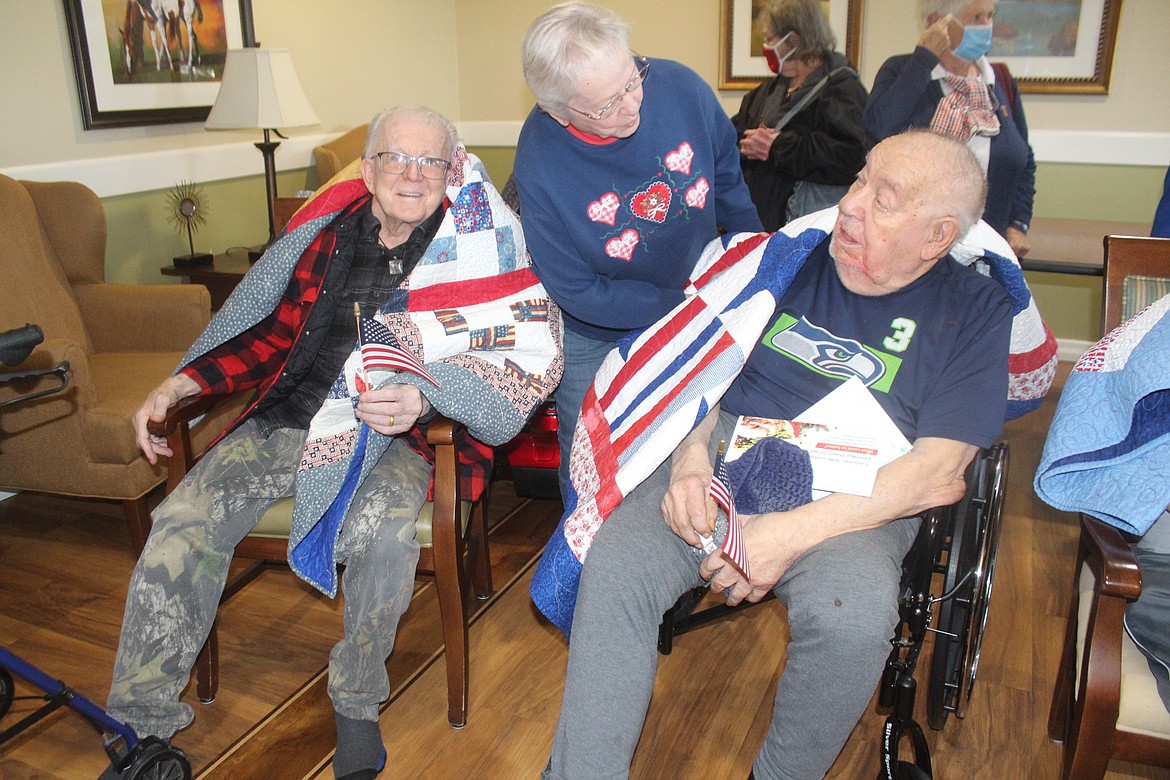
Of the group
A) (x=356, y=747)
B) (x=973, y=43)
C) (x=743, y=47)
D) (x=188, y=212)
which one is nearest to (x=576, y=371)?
(x=356, y=747)

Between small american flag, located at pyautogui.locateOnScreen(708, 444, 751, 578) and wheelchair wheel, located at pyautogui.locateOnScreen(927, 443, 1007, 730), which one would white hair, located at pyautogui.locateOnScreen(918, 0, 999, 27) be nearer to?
wheelchair wheel, located at pyautogui.locateOnScreen(927, 443, 1007, 730)

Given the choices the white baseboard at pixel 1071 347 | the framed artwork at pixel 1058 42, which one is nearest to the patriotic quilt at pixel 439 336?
the framed artwork at pixel 1058 42

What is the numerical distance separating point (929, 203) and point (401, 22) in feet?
12.4

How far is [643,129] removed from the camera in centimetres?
178

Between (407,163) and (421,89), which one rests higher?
(421,89)

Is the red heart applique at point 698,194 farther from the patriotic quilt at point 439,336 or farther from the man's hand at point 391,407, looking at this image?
the man's hand at point 391,407

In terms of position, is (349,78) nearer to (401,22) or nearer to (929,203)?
(401,22)

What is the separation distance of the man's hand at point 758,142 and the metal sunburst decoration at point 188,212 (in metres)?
2.08

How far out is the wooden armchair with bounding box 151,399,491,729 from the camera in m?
1.82

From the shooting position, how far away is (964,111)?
245 centimetres

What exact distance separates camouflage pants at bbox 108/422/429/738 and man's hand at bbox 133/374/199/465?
0.10m

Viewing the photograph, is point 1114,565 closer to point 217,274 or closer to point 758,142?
point 758,142

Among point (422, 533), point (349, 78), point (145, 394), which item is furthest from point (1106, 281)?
point (349, 78)

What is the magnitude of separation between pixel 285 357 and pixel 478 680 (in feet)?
2.92
